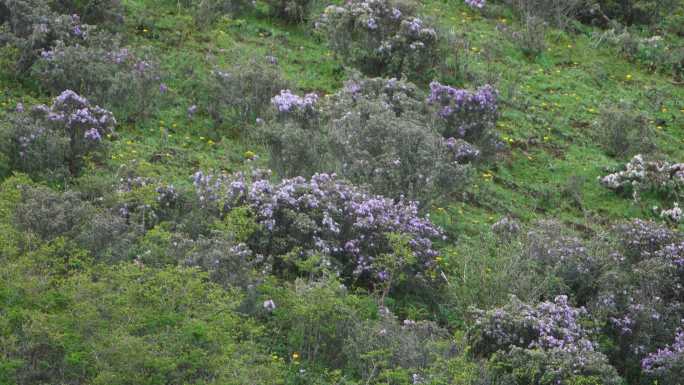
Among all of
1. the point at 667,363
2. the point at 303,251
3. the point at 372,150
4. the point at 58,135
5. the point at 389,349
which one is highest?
the point at 58,135

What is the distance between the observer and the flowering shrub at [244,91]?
11.5 meters

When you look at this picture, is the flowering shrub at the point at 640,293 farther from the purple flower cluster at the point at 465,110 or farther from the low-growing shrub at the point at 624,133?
the low-growing shrub at the point at 624,133

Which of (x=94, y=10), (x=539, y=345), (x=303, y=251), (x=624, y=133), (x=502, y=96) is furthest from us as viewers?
(x=502, y=96)

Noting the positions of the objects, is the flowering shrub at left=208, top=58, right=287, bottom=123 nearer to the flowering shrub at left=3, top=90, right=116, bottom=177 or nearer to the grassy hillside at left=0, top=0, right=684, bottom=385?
the grassy hillside at left=0, top=0, right=684, bottom=385

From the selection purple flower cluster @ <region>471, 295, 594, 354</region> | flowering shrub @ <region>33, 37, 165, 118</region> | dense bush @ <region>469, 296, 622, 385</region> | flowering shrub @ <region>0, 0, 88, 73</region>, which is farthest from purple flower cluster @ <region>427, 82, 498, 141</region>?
flowering shrub @ <region>0, 0, 88, 73</region>

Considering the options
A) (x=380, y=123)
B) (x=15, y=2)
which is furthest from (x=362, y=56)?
(x=15, y=2)

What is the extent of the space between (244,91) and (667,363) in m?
5.15

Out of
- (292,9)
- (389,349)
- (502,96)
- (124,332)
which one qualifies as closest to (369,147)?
(389,349)

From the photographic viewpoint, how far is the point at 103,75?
10.7m

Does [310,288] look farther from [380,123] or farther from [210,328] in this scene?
[380,123]

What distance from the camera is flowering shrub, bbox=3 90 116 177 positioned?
9344mm

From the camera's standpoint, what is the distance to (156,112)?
11398 mm

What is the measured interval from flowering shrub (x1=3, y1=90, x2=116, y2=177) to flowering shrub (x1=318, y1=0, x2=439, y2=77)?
379 centimetres

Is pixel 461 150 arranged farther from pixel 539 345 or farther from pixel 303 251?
pixel 539 345
